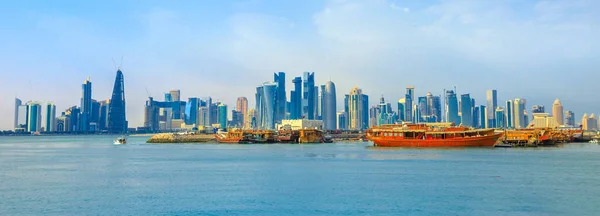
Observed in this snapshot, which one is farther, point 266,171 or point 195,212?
point 266,171

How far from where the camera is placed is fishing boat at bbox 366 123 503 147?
102250 millimetres

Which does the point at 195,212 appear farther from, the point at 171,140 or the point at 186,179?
the point at 171,140

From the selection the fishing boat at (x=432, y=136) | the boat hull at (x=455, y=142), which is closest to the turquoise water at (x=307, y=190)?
the boat hull at (x=455, y=142)

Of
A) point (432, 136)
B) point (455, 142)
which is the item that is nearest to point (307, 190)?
point (455, 142)

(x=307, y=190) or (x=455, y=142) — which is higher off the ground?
(x=455, y=142)

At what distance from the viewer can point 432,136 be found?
104188 millimetres

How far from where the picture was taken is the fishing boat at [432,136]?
102250mm

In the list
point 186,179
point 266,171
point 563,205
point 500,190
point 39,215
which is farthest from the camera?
point 266,171

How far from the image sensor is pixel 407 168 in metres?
58.8

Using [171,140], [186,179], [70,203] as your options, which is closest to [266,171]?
[186,179]

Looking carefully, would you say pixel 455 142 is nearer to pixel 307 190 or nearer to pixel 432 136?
pixel 432 136

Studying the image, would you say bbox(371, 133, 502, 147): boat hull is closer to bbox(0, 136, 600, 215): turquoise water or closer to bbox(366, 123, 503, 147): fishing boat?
bbox(366, 123, 503, 147): fishing boat

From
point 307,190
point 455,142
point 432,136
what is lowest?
point 307,190

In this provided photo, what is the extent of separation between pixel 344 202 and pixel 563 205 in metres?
14.0
